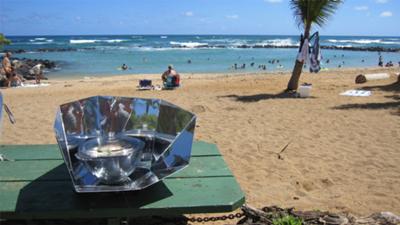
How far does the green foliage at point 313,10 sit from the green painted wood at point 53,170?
969 centimetres

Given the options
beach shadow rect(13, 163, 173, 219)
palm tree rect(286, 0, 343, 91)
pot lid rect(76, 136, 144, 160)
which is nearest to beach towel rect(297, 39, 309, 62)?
palm tree rect(286, 0, 343, 91)

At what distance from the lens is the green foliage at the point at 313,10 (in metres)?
11.6

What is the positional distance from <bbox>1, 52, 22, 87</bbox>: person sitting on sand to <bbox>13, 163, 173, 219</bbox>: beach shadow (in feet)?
49.1

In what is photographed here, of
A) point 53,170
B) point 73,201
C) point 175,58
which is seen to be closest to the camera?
point 73,201

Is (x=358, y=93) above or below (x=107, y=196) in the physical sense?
below

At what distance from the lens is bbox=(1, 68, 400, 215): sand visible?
4.36m

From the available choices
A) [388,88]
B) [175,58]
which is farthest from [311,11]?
[175,58]

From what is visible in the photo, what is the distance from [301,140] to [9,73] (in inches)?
531

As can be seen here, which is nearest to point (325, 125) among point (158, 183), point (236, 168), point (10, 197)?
point (236, 168)

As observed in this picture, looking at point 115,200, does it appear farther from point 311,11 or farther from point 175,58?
point 175,58

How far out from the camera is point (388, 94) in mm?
11414

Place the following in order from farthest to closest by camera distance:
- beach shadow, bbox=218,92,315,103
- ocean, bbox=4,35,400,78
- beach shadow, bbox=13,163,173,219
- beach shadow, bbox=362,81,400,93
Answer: ocean, bbox=4,35,400,78 → beach shadow, bbox=362,81,400,93 → beach shadow, bbox=218,92,315,103 → beach shadow, bbox=13,163,173,219

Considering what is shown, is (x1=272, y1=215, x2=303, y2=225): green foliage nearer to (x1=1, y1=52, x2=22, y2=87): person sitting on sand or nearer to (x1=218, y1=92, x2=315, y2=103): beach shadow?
(x1=218, y1=92, x2=315, y2=103): beach shadow

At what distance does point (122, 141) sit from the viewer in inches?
105
